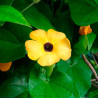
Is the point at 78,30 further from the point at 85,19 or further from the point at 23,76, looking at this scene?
the point at 23,76

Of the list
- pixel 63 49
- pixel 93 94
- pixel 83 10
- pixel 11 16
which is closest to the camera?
pixel 11 16

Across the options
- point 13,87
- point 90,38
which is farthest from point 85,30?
point 13,87

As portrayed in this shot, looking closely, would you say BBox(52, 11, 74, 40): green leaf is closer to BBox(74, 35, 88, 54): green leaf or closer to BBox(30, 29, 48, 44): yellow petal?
BBox(74, 35, 88, 54): green leaf

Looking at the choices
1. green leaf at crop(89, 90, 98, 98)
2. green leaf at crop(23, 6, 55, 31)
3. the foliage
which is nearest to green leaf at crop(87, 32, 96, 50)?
the foliage

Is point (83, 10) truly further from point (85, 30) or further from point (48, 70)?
point (48, 70)

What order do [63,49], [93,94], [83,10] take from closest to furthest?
[63,49] < [83,10] < [93,94]

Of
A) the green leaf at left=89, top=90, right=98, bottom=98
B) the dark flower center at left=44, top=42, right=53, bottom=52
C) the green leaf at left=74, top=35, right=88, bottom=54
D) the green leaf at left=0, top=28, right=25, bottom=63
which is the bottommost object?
the green leaf at left=89, top=90, right=98, bottom=98

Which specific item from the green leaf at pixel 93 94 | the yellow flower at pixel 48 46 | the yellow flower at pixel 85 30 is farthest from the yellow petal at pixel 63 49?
the green leaf at pixel 93 94
